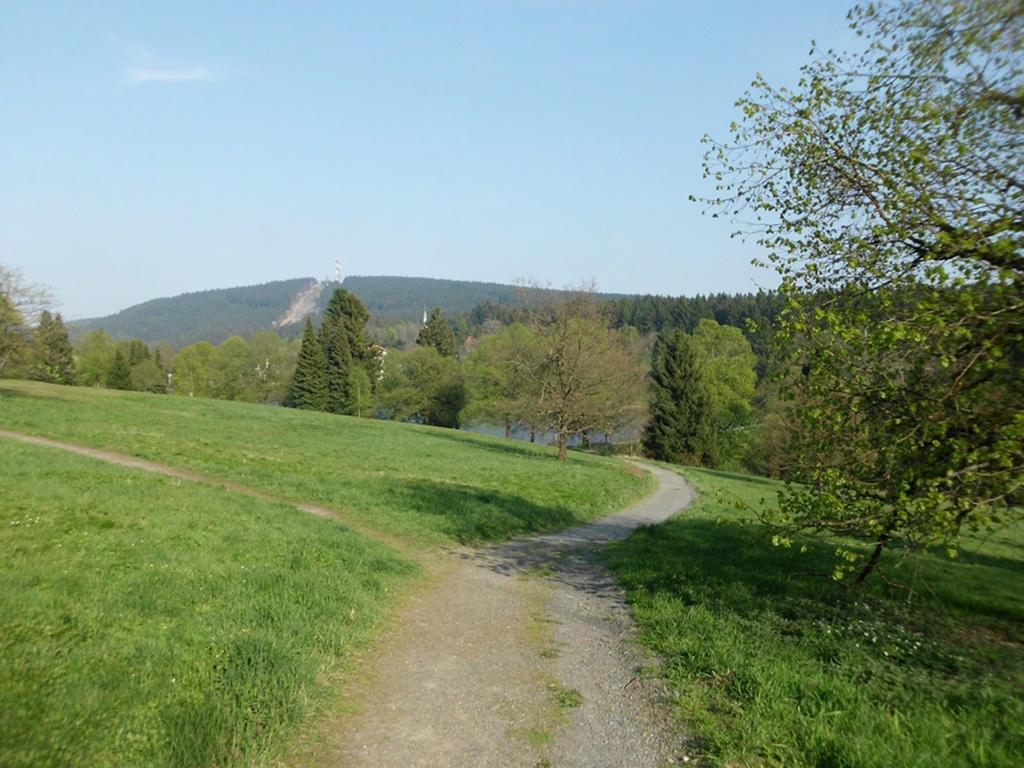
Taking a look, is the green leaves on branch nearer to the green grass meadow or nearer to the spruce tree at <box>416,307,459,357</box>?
the green grass meadow

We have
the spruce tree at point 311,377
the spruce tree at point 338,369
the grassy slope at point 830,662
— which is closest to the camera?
the grassy slope at point 830,662

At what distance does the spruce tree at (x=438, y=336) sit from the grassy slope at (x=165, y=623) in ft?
269

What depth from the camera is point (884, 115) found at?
743 centimetres

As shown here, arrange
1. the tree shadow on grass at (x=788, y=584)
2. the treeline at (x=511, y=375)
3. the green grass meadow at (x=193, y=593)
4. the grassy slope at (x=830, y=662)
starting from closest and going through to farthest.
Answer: the green grass meadow at (x=193, y=593), the grassy slope at (x=830, y=662), the tree shadow on grass at (x=788, y=584), the treeline at (x=511, y=375)

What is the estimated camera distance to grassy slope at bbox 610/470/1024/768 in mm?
4957

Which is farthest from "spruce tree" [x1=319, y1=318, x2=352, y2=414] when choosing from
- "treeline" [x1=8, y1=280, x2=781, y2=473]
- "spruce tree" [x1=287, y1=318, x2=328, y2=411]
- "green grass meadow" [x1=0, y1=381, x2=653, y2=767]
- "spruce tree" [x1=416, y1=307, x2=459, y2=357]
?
"green grass meadow" [x1=0, y1=381, x2=653, y2=767]

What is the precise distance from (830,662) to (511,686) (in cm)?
319

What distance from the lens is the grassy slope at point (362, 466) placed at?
15641 millimetres

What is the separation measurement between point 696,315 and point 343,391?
59.8 meters

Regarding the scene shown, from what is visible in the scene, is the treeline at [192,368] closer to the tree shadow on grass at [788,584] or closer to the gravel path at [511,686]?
the tree shadow on grass at [788,584]

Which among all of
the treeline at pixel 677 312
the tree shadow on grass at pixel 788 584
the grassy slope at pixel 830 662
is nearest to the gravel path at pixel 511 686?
the grassy slope at pixel 830 662

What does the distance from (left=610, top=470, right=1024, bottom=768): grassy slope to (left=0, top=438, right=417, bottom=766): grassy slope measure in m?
3.52

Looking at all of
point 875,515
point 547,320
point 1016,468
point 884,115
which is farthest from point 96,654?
point 547,320

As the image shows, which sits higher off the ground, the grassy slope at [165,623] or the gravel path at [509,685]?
the grassy slope at [165,623]
